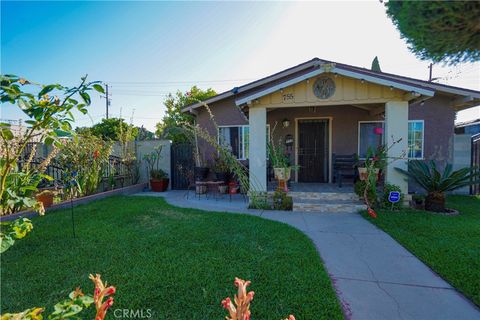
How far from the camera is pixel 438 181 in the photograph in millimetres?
5641

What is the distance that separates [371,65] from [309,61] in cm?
705

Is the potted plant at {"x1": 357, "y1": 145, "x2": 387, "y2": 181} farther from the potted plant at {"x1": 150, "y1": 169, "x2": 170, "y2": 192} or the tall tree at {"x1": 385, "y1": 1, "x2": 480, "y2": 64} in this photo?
the potted plant at {"x1": 150, "y1": 169, "x2": 170, "y2": 192}

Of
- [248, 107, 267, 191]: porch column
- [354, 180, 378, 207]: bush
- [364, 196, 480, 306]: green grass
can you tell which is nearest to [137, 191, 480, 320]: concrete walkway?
[364, 196, 480, 306]: green grass

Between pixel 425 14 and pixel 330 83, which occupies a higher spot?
pixel 330 83

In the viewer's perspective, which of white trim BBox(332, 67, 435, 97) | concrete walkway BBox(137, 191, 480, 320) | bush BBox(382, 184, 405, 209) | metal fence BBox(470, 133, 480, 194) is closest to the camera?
concrete walkway BBox(137, 191, 480, 320)

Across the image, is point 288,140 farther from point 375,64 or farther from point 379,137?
point 375,64

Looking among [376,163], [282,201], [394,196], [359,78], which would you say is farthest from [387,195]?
[359,78]

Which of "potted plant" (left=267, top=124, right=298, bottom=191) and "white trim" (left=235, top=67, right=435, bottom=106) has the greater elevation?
"white trim" (left=235, top=67, right=435, bottom=106)

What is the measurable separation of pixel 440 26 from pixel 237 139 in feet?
26.6

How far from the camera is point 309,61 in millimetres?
8984

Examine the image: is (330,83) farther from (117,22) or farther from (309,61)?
(117,22)

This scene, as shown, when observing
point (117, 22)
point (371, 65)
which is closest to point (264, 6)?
point (117, 22)

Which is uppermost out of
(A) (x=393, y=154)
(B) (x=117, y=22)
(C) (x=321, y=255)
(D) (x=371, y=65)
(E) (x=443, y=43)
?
(D) (x=371, y=65)

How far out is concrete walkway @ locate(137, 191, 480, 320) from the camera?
2264 mm
